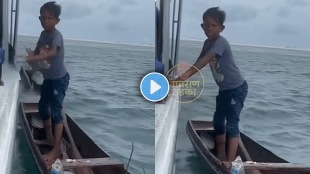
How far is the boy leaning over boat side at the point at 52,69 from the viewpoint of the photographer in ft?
4.86

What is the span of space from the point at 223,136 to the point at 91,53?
63cm

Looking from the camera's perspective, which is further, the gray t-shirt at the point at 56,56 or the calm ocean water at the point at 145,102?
the gray t-shirt at the point at 56,56

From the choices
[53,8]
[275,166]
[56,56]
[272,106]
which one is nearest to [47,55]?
[56,56]

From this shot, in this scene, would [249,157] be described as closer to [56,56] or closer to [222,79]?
[222,79]

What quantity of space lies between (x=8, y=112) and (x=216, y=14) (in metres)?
0.59

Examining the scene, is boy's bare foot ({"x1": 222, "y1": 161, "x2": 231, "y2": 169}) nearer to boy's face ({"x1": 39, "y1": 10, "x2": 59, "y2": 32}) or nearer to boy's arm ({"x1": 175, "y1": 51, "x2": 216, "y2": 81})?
boy's arm ({"x1": 175, "y1": 51, "x2": 216, "y2": 81})

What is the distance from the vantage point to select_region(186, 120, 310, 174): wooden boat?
6.38ft

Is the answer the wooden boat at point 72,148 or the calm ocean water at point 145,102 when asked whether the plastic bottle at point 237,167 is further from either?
the wooden boat at point 72,148

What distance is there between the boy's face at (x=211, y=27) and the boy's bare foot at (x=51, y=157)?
595 millimetres

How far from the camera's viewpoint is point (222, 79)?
1.66m

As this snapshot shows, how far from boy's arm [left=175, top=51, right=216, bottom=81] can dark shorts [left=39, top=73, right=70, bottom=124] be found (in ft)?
1.25

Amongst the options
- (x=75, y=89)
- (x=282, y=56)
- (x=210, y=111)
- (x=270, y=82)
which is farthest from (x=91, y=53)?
(x=270, y=82)

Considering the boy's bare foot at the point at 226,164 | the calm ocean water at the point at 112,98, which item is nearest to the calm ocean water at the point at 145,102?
the calm ocean water at the point at 112,98

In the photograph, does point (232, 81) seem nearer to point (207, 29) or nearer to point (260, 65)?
point (260, 65)
